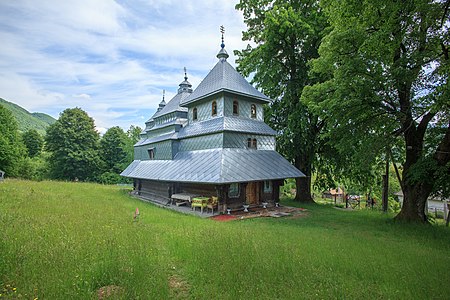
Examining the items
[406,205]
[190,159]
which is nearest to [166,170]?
[190,159]

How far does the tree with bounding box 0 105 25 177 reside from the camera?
120ft

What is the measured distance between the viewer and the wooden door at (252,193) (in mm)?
16969

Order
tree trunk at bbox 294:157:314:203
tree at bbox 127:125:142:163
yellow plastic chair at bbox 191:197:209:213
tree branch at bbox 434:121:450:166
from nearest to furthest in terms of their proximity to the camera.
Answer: tree branch at bbox 434:121:450:166 → yellow plastic chair at bbox 191:197:209:213 → tree trunk at bbox 294:157:314:203 → tree at bbox 127:125:142:163

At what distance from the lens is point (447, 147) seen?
38.8 ft

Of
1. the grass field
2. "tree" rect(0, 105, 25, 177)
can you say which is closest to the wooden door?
the grass field

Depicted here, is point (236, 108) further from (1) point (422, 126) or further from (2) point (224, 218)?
(1) point (422, 126)

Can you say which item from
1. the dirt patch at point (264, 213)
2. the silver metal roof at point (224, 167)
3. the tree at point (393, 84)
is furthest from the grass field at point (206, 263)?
the silver metal roof at point (224, 167)

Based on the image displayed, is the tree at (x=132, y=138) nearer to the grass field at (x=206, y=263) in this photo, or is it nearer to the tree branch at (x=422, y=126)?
the grass field at (x=206, y=263)

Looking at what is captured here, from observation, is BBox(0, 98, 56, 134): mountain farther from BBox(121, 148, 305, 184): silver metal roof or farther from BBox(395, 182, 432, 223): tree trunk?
BBox(395, 182, 432, 223): tree trunk

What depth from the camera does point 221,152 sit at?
1636 cm

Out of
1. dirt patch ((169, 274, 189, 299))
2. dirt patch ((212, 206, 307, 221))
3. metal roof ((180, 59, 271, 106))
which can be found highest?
metal roof ((180, 59, 271, 106))

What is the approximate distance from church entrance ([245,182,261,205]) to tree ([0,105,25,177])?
124 ft

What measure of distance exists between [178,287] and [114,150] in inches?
1871

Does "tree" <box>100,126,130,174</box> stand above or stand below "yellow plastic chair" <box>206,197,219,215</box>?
above
